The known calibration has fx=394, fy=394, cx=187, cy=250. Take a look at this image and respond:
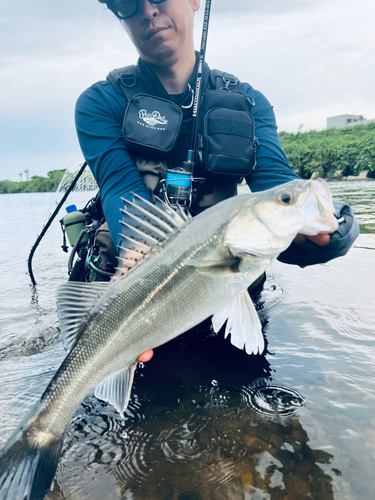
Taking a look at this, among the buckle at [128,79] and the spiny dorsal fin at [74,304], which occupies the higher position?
the buckle at [128,79]

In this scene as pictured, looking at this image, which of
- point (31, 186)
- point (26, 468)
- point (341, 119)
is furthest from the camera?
point (341, 119)

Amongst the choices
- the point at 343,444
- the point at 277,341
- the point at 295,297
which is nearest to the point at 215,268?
the point at 343,444

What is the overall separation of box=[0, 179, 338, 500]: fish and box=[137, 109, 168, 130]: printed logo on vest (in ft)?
5.05

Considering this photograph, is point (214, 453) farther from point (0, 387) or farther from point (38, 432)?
point (0, 387)

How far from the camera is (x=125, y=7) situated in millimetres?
3299

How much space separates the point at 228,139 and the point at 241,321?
1.82 m

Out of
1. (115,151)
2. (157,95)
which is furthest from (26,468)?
(157,95)

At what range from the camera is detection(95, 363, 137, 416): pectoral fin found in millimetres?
2029

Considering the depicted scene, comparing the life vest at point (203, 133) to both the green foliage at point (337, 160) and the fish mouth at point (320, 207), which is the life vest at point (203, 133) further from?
the green foliage at point (337, 160)

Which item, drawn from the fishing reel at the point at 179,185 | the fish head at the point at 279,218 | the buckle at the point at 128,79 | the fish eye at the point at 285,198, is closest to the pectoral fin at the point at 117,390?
the fish head at the point at 279,218

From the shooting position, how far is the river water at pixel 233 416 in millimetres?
1802

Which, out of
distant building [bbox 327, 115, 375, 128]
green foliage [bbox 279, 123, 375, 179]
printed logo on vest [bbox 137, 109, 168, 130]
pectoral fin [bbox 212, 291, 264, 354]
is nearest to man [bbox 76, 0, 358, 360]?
printed logo on vest [bbox 137, 109, 168, 130]

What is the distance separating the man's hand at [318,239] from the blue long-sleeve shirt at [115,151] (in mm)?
504

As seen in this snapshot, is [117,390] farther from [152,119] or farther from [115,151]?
[152,119]
